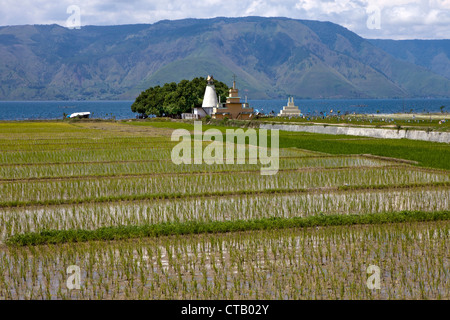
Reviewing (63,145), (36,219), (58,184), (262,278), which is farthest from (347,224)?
(63,145)

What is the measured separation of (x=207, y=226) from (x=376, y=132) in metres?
28.4

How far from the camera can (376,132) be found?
37.8 metres

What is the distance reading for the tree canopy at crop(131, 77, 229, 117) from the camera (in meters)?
79.9

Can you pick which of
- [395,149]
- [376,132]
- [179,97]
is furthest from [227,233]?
[179,97]

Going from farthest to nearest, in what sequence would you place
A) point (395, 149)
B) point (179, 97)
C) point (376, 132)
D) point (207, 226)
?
point (179, 97), point (376, 132), point (395, 149), point (207, 226)

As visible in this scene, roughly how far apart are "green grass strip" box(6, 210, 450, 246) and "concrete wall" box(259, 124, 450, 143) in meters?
20.8

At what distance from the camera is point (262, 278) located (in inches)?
329

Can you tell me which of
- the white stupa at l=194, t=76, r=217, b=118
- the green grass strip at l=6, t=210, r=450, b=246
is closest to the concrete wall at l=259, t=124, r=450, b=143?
the green grass strip at l=6, t=210, r=450, b=246

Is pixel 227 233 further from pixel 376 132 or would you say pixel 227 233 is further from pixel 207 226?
pixel 376 132

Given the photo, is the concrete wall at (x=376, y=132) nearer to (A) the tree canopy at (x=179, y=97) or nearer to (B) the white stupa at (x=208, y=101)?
(B) the white stupa at (x=208, y=101)
